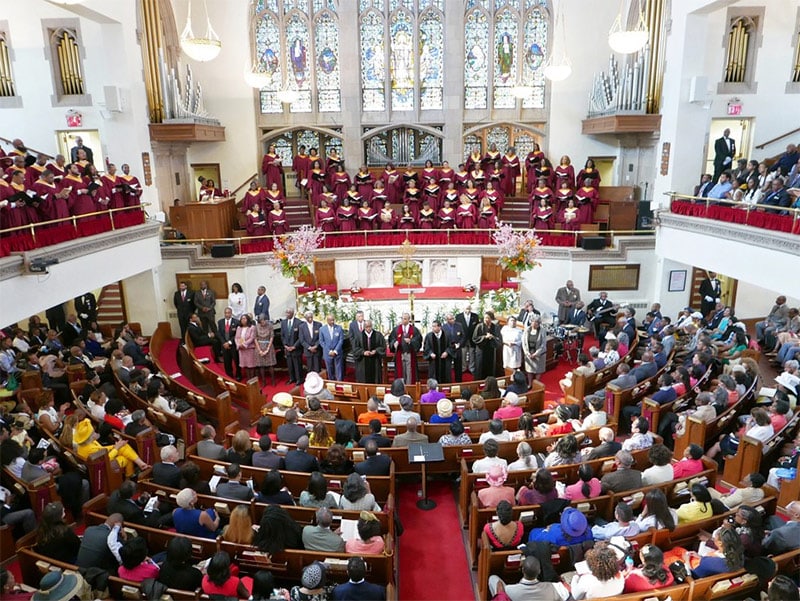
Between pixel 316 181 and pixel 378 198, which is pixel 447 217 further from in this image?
pixel 316 181

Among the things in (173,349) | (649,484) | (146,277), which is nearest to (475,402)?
(649,484)

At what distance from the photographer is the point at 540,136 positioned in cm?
1881

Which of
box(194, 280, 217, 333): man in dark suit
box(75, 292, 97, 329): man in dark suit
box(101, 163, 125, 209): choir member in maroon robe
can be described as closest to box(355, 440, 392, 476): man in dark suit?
box(194, 280, 217, 333): man in dark suit

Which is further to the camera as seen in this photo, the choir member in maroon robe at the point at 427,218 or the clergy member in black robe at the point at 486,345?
the choir member in maroon robe at the point at 427,218

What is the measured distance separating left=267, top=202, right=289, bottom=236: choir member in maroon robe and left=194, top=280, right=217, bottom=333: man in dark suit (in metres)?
2.84

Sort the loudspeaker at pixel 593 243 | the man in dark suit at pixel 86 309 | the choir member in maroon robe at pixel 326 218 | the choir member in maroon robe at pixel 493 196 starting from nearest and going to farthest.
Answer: the man in dark suit at pixel 86 309
the loudspeaker at pixel 593 243
the choir member in maroon robe at pixel 326 218
the choir member in maroon robe at pixel 493 196

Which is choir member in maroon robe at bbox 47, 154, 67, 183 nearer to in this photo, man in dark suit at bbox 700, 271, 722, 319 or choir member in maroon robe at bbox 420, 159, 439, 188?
choir member in maroon robe at bbox 420, 159, 439, 188

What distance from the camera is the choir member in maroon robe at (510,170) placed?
17312mm

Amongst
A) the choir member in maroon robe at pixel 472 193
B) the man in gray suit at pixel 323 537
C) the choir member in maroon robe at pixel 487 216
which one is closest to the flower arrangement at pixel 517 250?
the choir member in maroon robe at pixel 487 216

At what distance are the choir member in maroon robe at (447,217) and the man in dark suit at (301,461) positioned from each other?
10135 mm

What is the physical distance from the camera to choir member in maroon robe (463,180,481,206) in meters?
15.7

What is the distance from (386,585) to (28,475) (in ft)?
13.9

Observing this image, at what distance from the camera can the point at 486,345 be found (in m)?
10.7

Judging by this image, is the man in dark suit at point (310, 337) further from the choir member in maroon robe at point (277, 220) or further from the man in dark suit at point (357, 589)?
the man in dark suit at point (357, 589)
